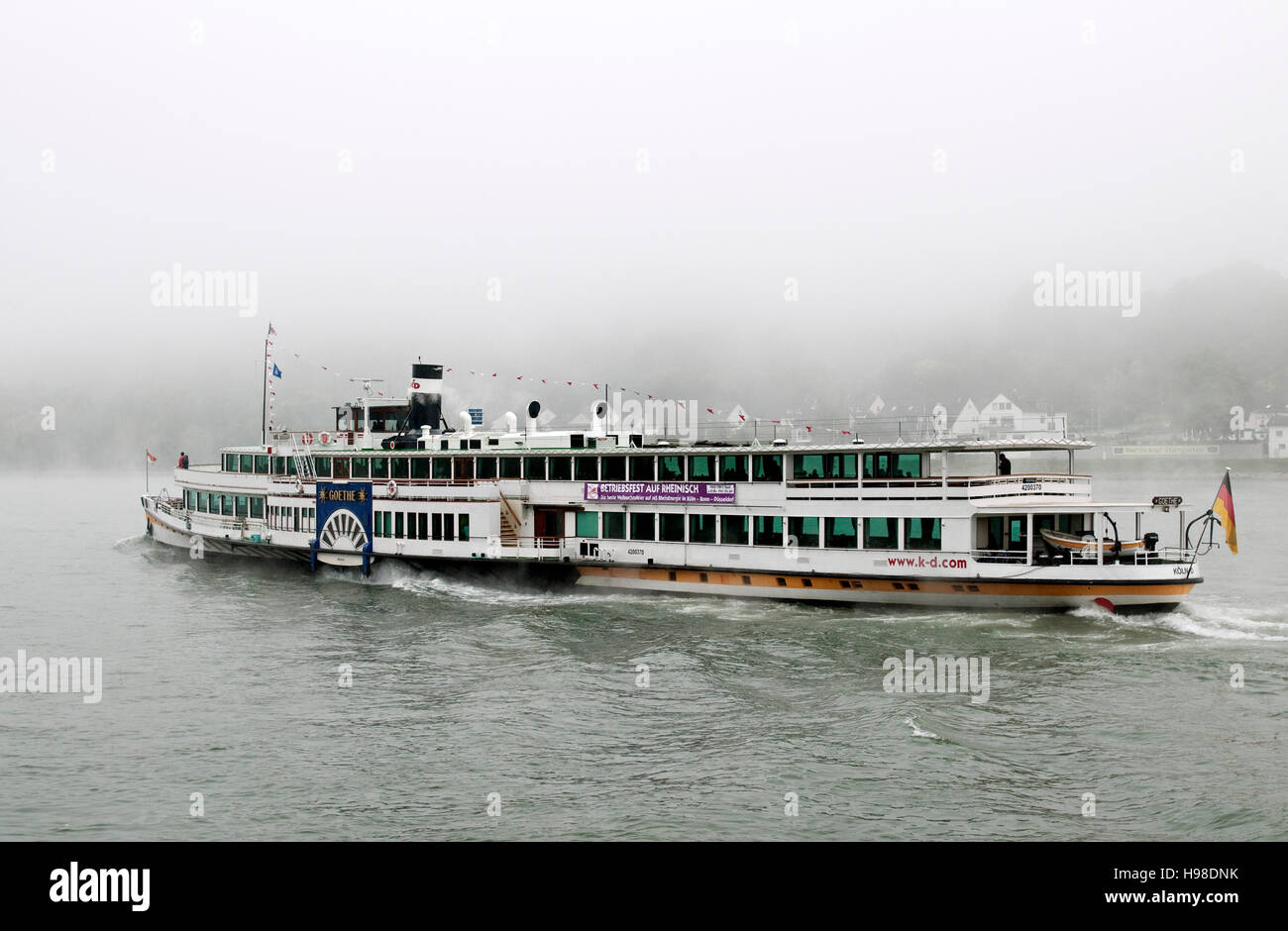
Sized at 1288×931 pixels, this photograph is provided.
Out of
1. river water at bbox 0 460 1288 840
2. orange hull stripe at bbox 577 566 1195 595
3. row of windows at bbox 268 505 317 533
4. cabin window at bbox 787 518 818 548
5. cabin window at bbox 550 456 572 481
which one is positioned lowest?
river water at bbox 0 460 1288 840

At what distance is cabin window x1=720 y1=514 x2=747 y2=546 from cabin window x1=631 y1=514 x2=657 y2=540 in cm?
272

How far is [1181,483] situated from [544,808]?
128m

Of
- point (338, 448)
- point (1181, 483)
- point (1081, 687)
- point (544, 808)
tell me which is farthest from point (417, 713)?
point (1181, 483)

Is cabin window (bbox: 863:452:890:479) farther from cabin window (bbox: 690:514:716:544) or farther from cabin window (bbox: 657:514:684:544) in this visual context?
cabin window (bbox: 657:514:684:544)

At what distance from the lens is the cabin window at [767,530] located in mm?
37125

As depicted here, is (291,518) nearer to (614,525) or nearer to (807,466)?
(614,525)

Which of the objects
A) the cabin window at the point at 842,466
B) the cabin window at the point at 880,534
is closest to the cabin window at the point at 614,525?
the cabin window at the point at 842,466

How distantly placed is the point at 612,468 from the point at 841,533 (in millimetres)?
9268

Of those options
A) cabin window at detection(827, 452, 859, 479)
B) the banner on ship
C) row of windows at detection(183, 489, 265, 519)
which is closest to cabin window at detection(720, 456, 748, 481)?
the banner on ship

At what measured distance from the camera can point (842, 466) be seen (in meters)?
36.2

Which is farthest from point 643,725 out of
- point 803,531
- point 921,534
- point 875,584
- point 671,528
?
point 671,528

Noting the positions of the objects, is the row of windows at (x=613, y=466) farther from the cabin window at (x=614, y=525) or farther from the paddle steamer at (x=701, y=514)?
the cabin window at (x=614, y=525)

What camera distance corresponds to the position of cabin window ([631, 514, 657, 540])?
3956 centimetres

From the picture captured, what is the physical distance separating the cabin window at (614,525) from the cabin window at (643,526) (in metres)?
0.42
